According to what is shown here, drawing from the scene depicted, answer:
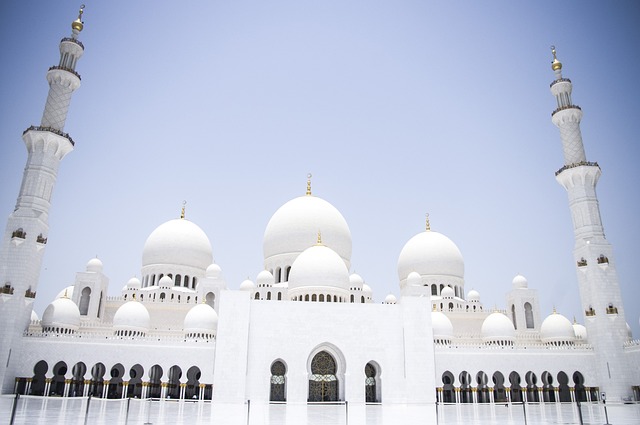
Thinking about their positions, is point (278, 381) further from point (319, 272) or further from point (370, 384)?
point (319, 272)

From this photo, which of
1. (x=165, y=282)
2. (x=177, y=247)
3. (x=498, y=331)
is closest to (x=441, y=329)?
(x=498, y=331)

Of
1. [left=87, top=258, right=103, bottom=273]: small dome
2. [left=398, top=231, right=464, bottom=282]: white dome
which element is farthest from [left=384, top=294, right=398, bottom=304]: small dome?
[left=87, top=258, right=103, bottom=273]: small dome

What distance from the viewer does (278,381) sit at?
2147cm

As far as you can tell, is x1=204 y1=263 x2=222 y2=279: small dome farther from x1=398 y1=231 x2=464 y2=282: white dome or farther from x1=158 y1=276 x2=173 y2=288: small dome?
x1=398 y1=231 x2=464 y2=282: white dome

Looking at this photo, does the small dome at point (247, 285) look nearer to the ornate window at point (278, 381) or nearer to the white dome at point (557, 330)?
the ornate window at point (278, 381)

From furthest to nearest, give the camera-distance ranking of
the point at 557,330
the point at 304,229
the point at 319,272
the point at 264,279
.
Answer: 1. the point at 304,229
2. the point at 264,279
3. the point at 557,330
4. the point at 319,272

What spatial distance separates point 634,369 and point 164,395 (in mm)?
20678

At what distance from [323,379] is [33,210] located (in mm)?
15138

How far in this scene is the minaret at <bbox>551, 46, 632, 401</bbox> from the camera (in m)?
22.9

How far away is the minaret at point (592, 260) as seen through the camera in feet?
75.0

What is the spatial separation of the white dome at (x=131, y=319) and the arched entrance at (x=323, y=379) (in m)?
8.59

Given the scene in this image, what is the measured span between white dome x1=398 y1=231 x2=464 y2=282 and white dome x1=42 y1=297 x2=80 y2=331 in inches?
764

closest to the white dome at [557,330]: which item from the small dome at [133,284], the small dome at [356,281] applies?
the small dome at [356,281]

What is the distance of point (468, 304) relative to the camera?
1184 inches
